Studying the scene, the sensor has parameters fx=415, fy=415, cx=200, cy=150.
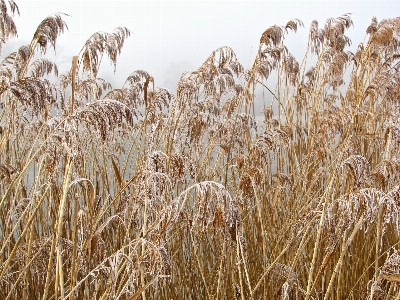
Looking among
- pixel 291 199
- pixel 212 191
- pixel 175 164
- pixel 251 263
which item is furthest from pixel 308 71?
pixel 212 191

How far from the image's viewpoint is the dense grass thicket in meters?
1.31

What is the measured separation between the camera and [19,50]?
97.8 inches

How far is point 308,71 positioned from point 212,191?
3672mm

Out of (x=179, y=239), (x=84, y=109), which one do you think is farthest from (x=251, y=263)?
(x=84, y=109)

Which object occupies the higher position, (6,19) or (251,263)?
(6,19)

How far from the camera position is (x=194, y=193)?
5.44ft

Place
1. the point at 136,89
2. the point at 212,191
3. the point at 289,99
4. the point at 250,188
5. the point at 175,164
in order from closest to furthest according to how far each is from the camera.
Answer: the point at 212,191 < the point at 175,164 < the point at 250,188 < the point at 136,89 < the point at 289,99

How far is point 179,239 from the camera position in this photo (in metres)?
2.37

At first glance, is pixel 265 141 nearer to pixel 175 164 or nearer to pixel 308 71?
pixel 175 164

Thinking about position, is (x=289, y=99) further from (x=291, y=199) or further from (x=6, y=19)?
(x=6, y=19)

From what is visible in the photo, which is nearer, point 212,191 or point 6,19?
point 212,191

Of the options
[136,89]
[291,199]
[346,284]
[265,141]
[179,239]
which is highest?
[136,89]

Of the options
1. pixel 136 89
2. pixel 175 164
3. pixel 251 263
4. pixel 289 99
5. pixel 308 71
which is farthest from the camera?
pixel 308 71

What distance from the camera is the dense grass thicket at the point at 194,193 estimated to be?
4.29ft
